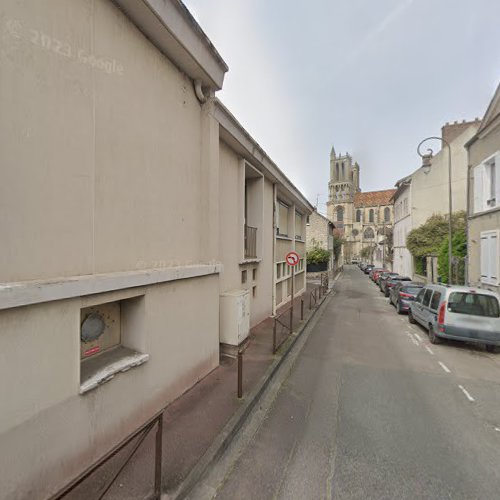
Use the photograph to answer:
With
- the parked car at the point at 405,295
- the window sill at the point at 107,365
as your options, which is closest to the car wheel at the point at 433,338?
the parked car at the point at 405,295

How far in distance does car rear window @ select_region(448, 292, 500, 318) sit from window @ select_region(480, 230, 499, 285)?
378 centimetres

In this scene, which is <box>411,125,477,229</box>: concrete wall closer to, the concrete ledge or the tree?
the tree

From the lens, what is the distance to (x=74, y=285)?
2715 millimetres

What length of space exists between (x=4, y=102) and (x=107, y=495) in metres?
3.65

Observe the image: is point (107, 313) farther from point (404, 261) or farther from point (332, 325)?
point (404, 261)

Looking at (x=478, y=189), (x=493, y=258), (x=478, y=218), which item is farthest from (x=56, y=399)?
(x=478, y=189)

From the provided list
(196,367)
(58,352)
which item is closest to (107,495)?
(58,352)

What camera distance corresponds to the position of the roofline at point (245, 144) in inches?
228

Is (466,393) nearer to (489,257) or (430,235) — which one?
(489,257)

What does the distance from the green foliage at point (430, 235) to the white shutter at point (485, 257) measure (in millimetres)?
9275

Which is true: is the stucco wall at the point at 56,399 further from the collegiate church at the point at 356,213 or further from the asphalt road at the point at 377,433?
the collegiate church at the point at 356,213

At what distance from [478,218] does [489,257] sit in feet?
6.18

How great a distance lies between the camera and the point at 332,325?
32.6 ft

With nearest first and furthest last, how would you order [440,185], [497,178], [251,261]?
[251,261], [497,178], [440,185]
